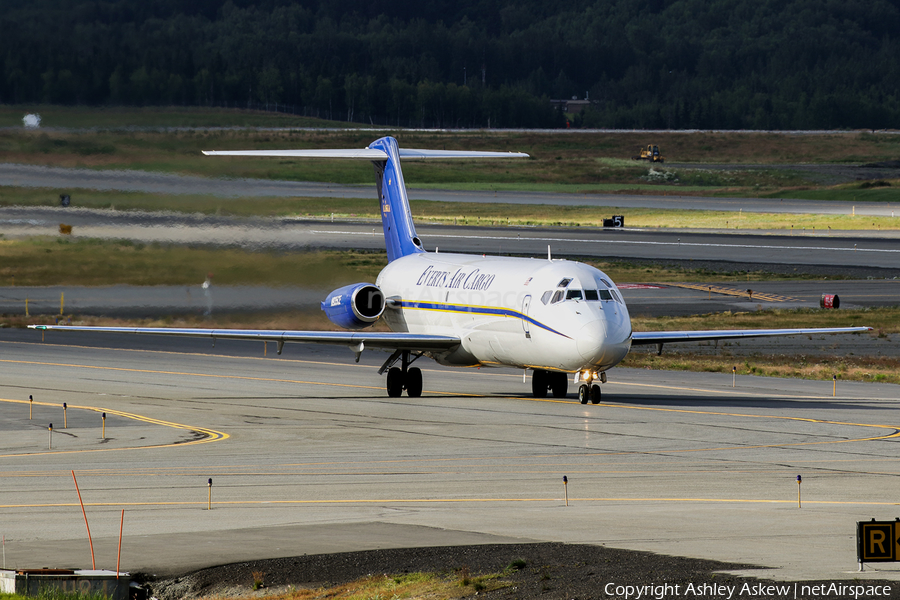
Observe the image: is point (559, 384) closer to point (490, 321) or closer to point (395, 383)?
point (490, 321)

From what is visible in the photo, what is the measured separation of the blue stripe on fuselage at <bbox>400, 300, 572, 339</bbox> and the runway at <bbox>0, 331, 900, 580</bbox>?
2.76 m

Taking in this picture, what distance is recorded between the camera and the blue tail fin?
158 feet

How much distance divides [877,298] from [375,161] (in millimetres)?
34222

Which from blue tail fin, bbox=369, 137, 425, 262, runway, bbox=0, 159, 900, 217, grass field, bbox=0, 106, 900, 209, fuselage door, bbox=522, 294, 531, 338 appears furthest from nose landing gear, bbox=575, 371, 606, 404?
grass field, bbox=0, 106, 900, 209

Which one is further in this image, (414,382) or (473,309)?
(414,382)

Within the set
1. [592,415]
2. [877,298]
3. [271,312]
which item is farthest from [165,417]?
[877,298]

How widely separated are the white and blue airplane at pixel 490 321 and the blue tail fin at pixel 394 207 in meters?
0.24

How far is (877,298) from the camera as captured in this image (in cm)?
6994

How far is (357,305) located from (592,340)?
418 inches

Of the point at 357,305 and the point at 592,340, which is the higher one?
the point at 357,305

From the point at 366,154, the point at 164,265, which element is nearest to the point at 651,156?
the point at 164,265

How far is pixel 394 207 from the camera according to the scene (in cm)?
4850

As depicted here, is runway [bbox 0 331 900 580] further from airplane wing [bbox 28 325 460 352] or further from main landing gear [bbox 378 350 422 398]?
airplane wing [bbox 28 325 460 352]

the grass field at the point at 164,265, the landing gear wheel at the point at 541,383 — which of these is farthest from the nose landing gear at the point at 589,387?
the grass field at the point at 164,265
